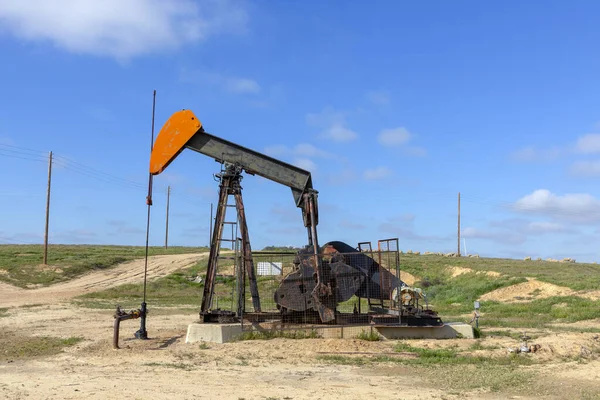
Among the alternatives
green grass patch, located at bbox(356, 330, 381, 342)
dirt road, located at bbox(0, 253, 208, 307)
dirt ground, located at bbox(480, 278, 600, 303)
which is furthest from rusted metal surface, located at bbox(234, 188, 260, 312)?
dirt ground, located at bbox(480, 278, 600, 303)

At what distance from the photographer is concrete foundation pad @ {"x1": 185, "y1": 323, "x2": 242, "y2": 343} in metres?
10.7

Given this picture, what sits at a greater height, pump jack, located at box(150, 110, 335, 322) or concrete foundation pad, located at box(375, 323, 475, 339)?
pump jack, located at box(150, 110, 335, 322)

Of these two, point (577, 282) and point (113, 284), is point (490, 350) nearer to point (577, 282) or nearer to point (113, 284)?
point (577, 282)

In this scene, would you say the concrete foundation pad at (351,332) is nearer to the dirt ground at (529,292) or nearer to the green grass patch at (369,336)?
the green grass patch at (369,336)

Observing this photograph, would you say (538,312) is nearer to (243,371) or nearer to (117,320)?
(243,371)

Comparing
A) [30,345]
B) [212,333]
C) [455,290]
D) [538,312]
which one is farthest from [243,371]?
[455,290]

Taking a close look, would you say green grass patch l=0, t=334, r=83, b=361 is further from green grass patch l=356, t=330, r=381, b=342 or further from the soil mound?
the soil mound

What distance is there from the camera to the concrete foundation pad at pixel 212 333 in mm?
10672

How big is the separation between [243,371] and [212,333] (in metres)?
2.40

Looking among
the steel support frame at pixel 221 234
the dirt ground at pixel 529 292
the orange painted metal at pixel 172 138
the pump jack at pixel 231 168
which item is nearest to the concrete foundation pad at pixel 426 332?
the pump jack at pixel 231 168

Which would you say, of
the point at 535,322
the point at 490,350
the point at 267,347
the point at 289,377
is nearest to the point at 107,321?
the point at 267,347

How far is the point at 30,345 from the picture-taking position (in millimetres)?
11023

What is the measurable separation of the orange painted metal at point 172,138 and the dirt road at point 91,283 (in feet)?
37.8

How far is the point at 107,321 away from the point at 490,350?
9573 mm
